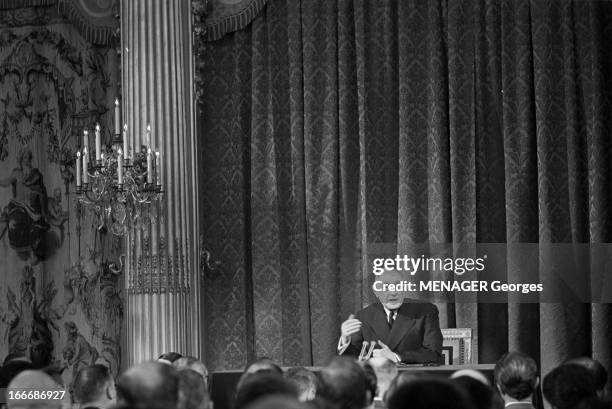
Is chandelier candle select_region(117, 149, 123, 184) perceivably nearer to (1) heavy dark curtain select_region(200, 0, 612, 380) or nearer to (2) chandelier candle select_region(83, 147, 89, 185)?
(2) chandelier candle select_region(83, 147, 89, 185)

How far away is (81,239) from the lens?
11.5 metres

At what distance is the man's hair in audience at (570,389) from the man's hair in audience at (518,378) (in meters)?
0.48

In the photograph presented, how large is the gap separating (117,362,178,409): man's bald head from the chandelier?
5256mm

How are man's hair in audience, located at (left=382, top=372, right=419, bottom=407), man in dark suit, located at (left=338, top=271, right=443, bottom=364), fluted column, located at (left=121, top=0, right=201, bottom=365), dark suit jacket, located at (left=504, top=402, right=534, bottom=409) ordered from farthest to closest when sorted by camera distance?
fluted column, located at (left=121, top=0, right=201, bottom=365) → man in dark suit, located at (left=338, top=271, right=443, bottom=364) → dark suit jacket, located at (left=504, top=402, right=534, bottom=409) → man's hair in audience, located at (left=382, top=372, right=419, bottom=407)

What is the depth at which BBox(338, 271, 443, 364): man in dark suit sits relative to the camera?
8789 millimetres

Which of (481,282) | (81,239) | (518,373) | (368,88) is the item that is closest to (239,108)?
(368,88)

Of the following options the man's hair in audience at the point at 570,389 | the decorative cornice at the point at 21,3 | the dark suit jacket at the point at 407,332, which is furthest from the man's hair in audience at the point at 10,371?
the decorative cornice at the point at 21,3

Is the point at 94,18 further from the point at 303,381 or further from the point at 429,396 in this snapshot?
the point at 429,396

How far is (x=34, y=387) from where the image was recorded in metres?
4.76

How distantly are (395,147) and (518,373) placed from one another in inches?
231

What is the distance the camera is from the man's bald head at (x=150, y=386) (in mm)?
3799

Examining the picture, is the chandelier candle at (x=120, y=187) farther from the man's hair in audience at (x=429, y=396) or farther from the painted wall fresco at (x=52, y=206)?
the man's hair in audience at (x=429, y=396)

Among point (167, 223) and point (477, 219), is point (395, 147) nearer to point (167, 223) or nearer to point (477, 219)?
point (477, 219)

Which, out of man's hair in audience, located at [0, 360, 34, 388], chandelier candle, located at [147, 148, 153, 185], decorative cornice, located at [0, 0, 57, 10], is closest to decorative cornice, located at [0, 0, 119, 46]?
decorative cornice, located at [0, 0, 57, 10]
